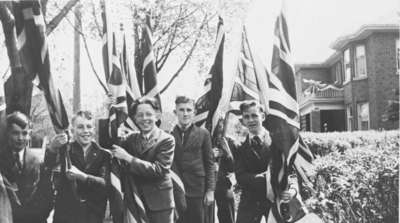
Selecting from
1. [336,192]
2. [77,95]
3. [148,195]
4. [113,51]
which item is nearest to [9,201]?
[148,195]

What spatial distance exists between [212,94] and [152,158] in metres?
1.48

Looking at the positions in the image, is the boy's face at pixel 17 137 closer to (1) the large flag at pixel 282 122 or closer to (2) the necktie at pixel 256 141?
(2) the necktie at pixel 256 141

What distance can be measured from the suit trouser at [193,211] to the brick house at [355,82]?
36.3 feet

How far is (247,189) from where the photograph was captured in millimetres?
4613

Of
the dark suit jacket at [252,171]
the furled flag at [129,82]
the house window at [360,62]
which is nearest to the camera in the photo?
the dark suit jacket at [252,171]

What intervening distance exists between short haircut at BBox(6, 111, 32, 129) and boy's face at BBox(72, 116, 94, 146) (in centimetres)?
48

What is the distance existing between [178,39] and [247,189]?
26.9 feet

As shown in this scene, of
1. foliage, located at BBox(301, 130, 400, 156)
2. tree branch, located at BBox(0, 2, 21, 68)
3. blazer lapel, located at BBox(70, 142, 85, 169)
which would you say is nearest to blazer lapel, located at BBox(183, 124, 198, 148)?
blazer lapel, located at BBox(70, 142, 85, 169)

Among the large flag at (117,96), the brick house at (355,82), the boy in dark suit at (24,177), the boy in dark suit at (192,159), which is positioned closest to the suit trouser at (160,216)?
the boy in dark suit at (192,159)

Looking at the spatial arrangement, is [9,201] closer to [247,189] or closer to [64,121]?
[64,121]

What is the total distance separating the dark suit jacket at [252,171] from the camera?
14.9 ft

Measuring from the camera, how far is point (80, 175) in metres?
4.05

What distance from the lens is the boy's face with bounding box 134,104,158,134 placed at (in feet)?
14.0

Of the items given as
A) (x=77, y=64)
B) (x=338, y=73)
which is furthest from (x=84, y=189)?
(x=338, y=73)
